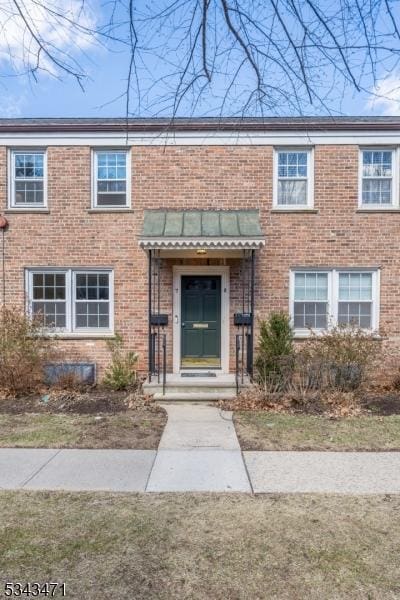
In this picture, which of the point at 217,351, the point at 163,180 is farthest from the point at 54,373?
the point at 163,180

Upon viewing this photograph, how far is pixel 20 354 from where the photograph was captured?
874cm

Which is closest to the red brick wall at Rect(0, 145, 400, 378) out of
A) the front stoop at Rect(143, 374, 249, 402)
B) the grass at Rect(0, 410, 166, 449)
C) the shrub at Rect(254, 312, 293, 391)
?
the shrub at Rect(254, 312, 293, 391)

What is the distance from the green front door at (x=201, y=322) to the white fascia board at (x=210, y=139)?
3.24 meters

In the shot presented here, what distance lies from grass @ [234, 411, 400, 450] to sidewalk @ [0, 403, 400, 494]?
0.89 feet

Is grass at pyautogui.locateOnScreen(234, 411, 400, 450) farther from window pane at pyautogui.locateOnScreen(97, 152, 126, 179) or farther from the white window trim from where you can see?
window pane at pyautogui.locateOnScreen(97, 152, 126, 179)

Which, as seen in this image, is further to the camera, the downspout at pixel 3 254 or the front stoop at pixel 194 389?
the downspout at pixel 3 254

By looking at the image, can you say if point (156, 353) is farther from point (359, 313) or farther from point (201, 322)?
point (359, 313)

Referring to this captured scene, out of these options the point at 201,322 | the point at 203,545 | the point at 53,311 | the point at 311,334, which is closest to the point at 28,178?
the point at 53,311

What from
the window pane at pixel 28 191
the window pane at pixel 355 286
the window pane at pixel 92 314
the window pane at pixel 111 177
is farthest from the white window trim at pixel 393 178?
the window pane at pixel 28 191

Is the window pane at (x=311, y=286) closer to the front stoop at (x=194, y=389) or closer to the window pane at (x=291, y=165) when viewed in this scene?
the window pane at (x=291, y=165)

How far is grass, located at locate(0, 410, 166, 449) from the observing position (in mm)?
5875

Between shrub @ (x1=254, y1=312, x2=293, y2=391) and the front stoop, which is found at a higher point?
shrub @ (x1=254, y1=312, x2=293, y2=391)

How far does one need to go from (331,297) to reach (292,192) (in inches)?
105

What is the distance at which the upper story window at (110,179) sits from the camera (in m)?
10.1
